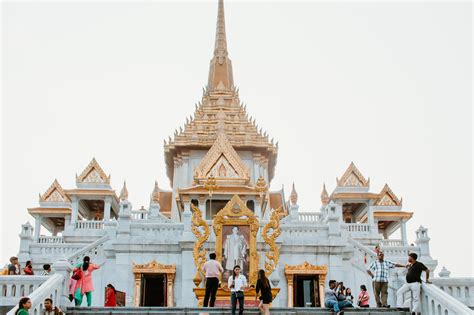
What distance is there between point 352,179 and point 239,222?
56.1 ft

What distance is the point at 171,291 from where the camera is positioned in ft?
81.3

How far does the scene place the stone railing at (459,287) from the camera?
15.0 meters

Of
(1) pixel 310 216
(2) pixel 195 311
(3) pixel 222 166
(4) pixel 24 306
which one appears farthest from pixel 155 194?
(4) pixel 24 306

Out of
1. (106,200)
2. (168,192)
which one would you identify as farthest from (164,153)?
(106,200)

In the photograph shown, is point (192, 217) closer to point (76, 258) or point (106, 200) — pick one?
point (76, 258)

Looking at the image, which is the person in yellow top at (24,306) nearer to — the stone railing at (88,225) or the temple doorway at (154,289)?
the temple doorway at (154,289)

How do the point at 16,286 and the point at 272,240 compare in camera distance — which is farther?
the point at 272,240

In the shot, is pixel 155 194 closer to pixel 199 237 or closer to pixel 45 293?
pixel 199 237

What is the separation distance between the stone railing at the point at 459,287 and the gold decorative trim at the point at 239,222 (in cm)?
897

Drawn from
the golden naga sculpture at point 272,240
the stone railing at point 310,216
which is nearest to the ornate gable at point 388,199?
the stone railing at point 310,216

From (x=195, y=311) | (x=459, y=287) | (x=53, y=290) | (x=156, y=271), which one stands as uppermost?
(x=156, y=271)

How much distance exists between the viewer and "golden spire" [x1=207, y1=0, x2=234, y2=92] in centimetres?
4625

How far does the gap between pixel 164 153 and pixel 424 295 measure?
28.7 meters

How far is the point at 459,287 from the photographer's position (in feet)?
49.8
